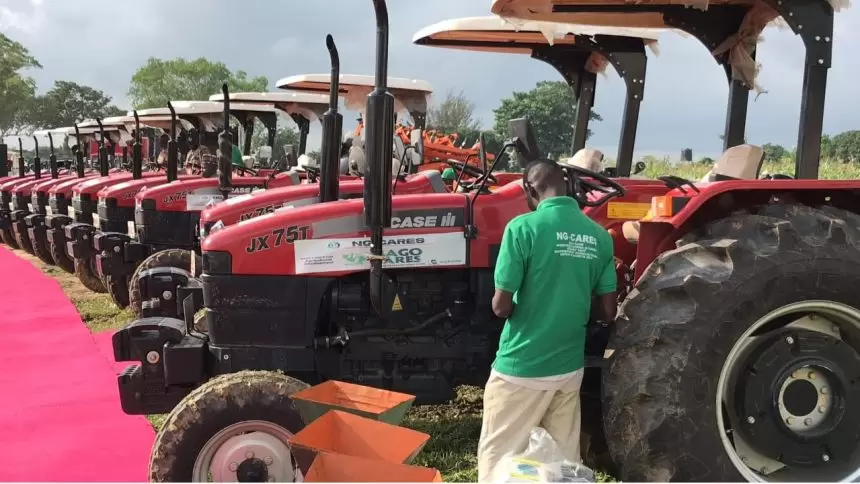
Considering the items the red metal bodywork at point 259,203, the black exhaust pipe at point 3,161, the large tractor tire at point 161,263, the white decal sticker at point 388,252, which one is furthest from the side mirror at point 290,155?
the black exhaust pipe at point 3,161

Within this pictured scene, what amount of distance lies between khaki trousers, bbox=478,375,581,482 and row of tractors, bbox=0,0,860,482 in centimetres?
15

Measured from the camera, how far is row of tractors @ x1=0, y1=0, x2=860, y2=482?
278cm

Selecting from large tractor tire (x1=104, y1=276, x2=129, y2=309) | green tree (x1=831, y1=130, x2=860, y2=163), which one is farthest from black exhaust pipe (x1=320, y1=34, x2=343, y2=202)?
green tree (x1=831, y1=130, x2=860, y2=163)

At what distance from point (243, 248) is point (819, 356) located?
2428 mm

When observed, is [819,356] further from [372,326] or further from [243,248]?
[243,248]

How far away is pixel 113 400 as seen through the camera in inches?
188

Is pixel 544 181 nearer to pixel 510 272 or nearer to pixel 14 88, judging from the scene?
pixel 510 272

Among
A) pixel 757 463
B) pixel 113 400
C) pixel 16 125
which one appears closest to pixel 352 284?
pixel 757 463

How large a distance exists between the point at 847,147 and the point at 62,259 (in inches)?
590

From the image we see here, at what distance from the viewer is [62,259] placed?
10344 mm

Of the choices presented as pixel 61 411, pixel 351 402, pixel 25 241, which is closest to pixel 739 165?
pixel 351 402

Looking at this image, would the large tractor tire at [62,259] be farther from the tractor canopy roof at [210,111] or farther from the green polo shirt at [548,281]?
the green polo shirt at [548,281]

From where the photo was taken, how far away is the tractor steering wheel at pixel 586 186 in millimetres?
3357

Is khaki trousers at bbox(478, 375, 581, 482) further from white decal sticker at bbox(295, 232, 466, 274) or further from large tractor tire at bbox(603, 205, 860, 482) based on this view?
white decal sticker at bbox(295, 232, 466, 274)
